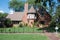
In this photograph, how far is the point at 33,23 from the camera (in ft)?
189

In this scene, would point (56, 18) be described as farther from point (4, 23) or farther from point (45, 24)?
point (4, 23)

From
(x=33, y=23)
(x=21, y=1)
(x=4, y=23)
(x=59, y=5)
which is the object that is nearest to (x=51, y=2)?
(x=59, y=5)

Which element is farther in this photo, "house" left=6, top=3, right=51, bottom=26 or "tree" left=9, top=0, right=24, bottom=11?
"tree" left=9, top=0, right=24, bottom=11

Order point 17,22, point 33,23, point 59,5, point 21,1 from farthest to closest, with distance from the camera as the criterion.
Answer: point 21,1 < point 17,22 < point 33,23 < point 59,5

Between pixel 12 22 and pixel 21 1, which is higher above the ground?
pixel 21 1

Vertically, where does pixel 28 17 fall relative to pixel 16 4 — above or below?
below

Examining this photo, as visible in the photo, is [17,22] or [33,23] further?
[17,22]

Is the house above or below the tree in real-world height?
below

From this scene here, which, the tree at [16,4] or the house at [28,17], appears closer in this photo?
the house at [28,17]

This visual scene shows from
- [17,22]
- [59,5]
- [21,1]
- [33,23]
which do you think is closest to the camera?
[59,5]

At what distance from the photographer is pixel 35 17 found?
195 feet

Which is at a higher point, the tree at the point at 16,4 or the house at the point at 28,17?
the tree at the point at 16,4

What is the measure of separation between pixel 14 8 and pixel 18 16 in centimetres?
4122

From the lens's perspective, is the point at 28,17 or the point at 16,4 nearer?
the point at 28,17
